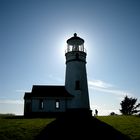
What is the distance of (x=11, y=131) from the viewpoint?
18.5 meters

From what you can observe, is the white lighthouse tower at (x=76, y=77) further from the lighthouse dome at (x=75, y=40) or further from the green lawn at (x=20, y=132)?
the green lawn at (x=20, y=132)

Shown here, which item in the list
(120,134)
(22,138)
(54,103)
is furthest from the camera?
(54,103)

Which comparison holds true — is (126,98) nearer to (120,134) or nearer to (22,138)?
(120,134)

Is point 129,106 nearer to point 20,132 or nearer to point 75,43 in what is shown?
point 75,43

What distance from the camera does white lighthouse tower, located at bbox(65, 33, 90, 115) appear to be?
1396 inches

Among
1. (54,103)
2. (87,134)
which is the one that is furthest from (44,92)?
(87,134)

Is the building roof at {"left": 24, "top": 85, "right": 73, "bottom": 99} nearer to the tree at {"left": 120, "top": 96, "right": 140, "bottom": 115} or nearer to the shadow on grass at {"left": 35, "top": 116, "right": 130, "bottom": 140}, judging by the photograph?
the shadow on grass at {"left": 35, "top": 116, "right": 130, "bottom": 140}

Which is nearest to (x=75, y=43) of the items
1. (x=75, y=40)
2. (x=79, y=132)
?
(x=75, y=40)

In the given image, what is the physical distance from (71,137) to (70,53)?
69.3 ft

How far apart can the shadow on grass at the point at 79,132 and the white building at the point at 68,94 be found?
12.7 metres

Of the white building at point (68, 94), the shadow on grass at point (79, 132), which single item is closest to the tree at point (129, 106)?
the white building at point (68, 94)

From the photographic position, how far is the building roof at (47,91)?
3562 centimetres

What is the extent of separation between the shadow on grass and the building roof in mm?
13724

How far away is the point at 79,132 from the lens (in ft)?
62.4
